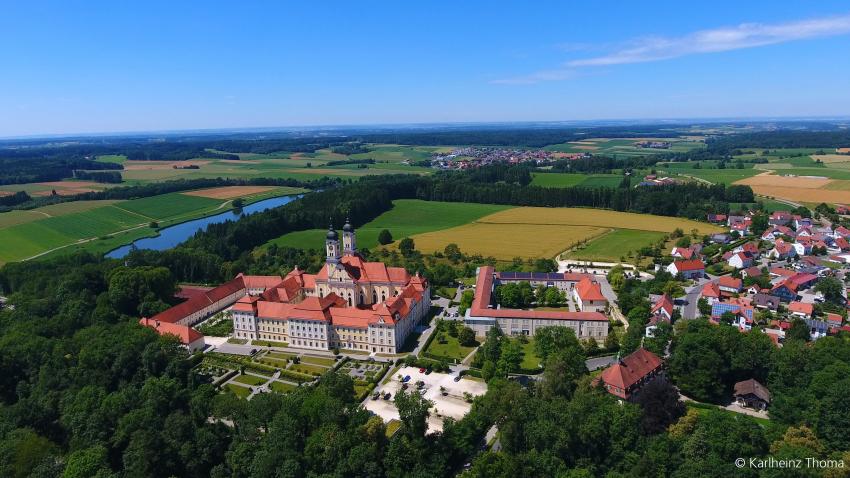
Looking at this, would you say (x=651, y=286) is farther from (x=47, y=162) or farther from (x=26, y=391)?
(x=47, y=162)

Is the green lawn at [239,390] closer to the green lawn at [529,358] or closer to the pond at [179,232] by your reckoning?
the green lawn at [529,358]

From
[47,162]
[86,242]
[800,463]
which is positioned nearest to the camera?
[800,463]

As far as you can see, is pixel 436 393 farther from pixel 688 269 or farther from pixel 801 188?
pixel 801 188

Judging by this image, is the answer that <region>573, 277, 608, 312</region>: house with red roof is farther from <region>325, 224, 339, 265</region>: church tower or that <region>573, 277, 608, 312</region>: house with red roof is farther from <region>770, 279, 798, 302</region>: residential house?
<region>325, 224, 339, 265</region>: church tower

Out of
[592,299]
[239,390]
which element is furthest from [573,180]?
[239,390]

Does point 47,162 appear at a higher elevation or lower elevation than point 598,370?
higher

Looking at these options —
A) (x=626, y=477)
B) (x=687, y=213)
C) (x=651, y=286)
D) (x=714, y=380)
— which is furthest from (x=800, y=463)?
(x=687, y=213)

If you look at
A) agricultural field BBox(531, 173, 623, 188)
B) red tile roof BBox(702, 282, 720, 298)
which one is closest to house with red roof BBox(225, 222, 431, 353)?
red tile roof BBox(702, 282, 720, 298)
